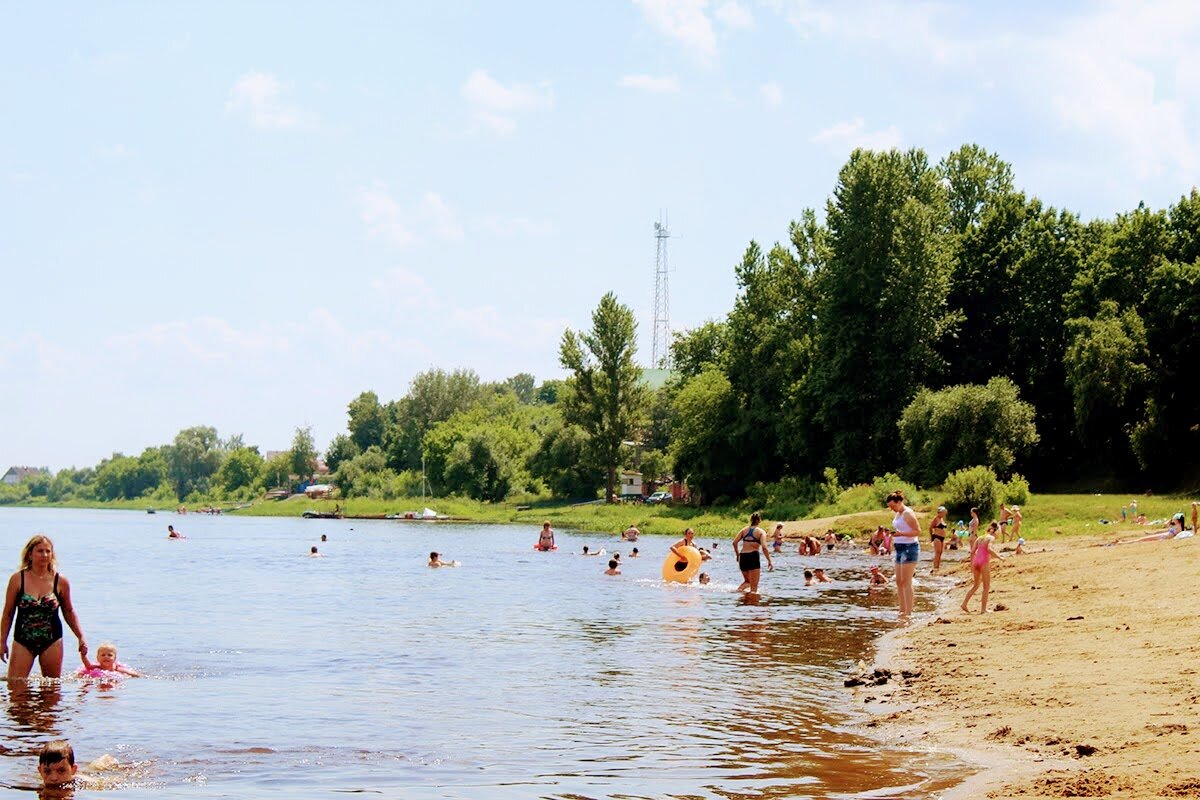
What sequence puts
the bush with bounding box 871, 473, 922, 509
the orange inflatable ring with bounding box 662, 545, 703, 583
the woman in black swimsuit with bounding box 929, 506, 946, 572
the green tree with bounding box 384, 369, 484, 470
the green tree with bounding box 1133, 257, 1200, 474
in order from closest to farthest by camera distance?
the orange inflatable ring with bounding box 662, 545, 703, 583 → the woman in black swimsuit with bounding box 929, 506, 946, 572 → the green tree with bounding box 1133, 257, 1200, 474 → the bush with bounding box 871, 473, 922, 509 → the green tree with bounding box 384, 369, 484, 470

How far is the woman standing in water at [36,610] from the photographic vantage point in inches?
521

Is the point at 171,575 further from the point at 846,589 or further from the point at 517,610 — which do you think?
the point at 846,589

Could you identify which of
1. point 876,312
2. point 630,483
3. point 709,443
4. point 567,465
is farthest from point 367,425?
point 876,312

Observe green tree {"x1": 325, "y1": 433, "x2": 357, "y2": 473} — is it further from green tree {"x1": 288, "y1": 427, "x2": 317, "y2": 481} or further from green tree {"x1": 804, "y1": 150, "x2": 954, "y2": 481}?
green tree {"x1": 804, "y1": 150, "x2": 954, "y2": 481}

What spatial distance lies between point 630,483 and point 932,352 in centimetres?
5353

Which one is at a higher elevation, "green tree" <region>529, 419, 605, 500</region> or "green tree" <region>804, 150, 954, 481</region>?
"green tree" <region>804, 150, 954, 481</region>

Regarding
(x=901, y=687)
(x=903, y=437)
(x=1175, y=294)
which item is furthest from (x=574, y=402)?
(x=901, y=687)

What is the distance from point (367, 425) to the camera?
17462 centimetres

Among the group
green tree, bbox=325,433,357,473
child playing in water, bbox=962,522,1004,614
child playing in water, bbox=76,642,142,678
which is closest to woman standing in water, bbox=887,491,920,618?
child playing in water, bbox=962,522,1004,614

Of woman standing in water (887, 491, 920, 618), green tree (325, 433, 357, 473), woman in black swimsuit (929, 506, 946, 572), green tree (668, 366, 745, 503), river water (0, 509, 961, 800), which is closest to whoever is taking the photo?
river water (0, 509, 961, 800)

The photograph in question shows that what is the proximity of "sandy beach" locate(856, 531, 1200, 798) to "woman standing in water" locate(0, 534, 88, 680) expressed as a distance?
29.2 feet

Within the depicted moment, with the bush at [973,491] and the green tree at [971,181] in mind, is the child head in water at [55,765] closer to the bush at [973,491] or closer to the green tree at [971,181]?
the bush at [973,491]

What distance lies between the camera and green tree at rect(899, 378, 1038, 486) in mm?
59344

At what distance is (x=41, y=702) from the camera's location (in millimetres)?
13977
